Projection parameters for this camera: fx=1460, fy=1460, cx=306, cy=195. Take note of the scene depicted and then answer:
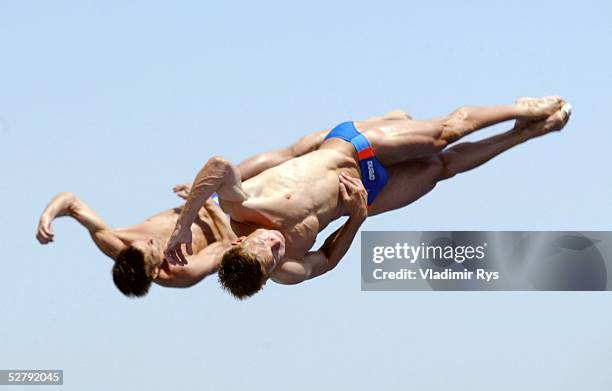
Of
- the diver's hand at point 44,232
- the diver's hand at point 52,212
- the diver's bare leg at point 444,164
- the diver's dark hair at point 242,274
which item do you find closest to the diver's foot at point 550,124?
the diver's bare leg at point 444,164

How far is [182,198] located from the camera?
1597 cm

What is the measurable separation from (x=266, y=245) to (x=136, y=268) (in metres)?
1.72

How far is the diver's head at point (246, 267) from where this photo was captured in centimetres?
1355

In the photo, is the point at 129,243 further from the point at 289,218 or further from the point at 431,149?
the point at 431,149

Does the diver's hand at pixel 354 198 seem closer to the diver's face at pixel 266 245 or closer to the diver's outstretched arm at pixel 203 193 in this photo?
the diver's face at pixel 266 245

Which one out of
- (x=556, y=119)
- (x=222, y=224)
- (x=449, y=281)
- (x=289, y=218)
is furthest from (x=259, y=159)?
(x=449, y=281)

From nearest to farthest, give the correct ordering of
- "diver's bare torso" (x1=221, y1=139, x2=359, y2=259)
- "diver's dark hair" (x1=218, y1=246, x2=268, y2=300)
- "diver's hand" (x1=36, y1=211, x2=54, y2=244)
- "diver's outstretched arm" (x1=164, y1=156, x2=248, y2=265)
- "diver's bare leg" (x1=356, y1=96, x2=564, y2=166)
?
1. "diver's dark hair" (x1=218, y1=246, x2=268, y2=300)
2. "diver's outstretched arm" (x1=164, y1=156, x2=248, y2=265)
3. "diver's bare torso" (x1=221, y1=139, x2=359, y2=259)
4. "diver's hand" (x1=36, y1=211, x2=54, y2=244)
5. "diver's bare leg" (x1=356, y1=96, x2=564, y2=166)

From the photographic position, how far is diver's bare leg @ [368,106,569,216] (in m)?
16.3

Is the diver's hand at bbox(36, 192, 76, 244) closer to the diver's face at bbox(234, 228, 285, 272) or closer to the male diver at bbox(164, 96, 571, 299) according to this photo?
the male diver at bbox(164, 96, 571, 299)

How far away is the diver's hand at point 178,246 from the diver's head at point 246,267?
0.52 m

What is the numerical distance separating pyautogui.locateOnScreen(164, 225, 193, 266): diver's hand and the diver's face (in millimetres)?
494

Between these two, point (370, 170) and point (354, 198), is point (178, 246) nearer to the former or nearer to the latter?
point (354, 198)

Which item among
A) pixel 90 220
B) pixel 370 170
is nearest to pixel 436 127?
pixel 370 170

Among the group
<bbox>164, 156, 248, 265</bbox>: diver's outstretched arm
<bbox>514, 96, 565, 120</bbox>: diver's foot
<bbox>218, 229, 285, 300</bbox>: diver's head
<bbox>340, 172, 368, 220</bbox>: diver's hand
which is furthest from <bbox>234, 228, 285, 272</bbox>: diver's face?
<bbox>514, 96, 565, 120</bbox>: diver's foot
